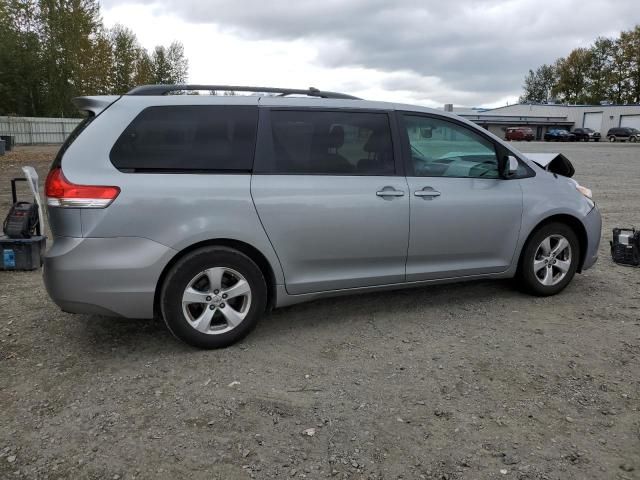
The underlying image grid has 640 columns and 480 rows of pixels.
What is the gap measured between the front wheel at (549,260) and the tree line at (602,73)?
88.0 m

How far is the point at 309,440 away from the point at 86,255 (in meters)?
1.86

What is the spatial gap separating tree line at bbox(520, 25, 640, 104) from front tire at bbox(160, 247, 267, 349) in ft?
297

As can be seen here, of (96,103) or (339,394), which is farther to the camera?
(96,103)

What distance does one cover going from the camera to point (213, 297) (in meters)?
3.75

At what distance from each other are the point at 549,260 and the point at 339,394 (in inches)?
107

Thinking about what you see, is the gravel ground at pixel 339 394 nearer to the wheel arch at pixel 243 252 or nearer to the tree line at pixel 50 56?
the wheel arch at pixel 243 252

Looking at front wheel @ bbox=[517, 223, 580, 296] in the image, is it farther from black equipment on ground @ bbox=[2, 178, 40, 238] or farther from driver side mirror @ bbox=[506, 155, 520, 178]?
black equipment on ground @ bbox=[2, 178, 40, 238]

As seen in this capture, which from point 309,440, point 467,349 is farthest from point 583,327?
point 309,440

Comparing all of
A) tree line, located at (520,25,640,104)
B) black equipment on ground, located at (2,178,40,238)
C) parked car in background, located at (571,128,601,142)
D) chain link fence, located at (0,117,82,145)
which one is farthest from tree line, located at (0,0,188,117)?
tree line, located at (520,25,640,104)

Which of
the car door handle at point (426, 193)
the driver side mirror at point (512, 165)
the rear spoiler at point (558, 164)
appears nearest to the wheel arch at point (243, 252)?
the car door handle at point (426, 193)

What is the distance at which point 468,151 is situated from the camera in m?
4.80

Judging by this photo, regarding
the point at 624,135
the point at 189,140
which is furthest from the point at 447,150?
the point at 624,135

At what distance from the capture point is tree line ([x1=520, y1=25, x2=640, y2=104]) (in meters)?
79.2

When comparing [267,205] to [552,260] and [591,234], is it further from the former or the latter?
[591,234]
